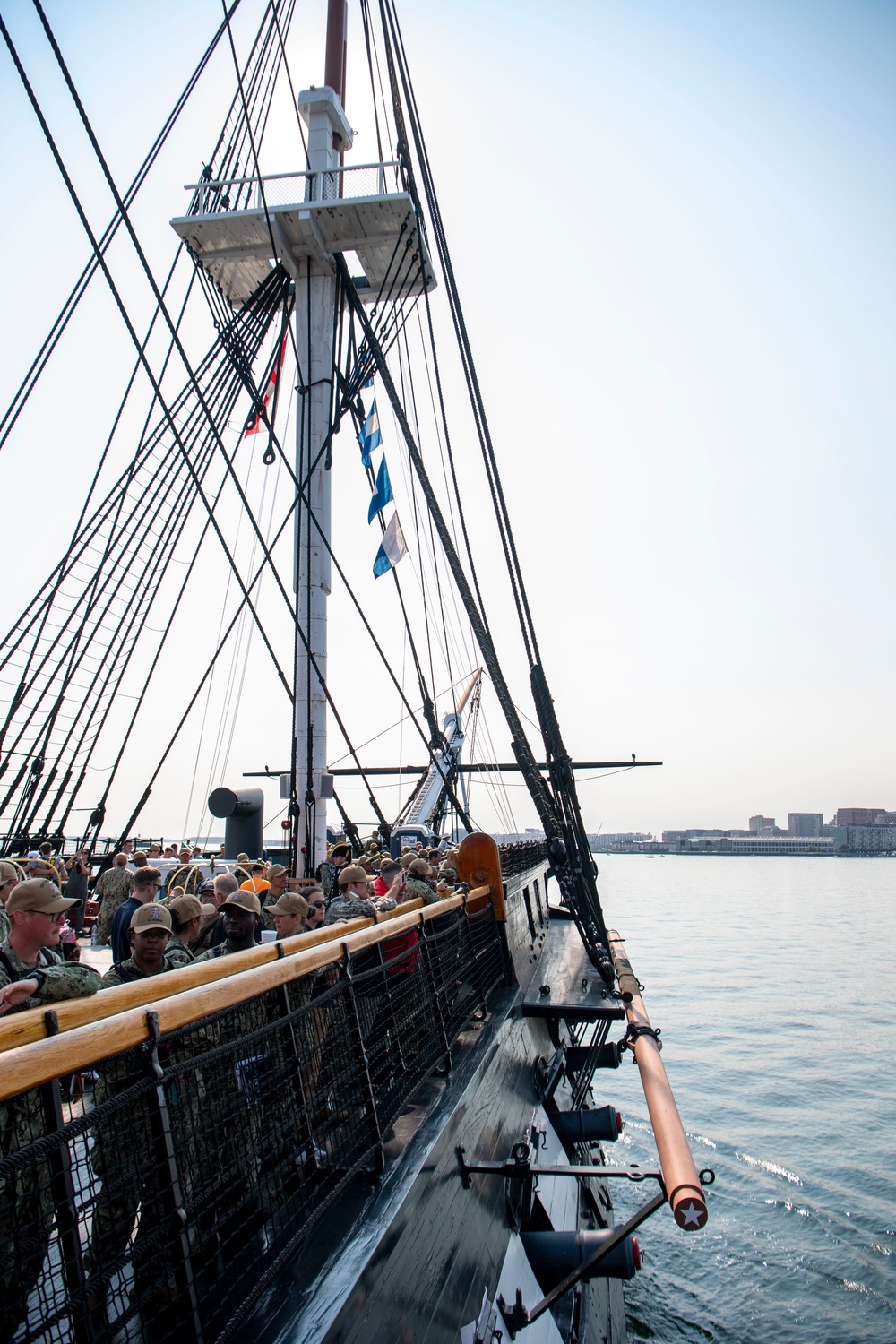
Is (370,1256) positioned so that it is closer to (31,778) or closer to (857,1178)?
(31,778)

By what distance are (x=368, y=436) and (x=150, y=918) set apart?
34.5 feet

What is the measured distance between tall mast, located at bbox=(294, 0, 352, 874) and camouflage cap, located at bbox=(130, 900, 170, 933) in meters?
5.02

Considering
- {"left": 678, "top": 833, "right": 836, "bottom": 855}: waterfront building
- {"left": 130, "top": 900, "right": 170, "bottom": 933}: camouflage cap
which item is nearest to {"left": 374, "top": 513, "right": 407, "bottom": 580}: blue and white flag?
{"left": 130, "top": 900, "right": 170, "bottom": 933}: camouflage cap

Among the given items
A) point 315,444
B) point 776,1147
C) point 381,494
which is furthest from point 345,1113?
point 776,1147

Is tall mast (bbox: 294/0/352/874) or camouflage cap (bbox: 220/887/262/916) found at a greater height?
tall mast (bbox: 294/0/352/874)

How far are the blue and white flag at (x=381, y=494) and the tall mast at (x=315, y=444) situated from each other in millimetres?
1425

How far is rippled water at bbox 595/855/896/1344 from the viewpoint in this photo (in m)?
8.65

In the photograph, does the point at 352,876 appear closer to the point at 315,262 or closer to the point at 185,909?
the point at 185,909

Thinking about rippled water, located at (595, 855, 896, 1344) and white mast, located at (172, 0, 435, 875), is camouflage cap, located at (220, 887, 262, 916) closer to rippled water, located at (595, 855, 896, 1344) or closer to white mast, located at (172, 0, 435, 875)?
white mast, located at (172, 0, 435, 875)

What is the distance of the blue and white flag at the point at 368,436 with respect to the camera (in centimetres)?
1274

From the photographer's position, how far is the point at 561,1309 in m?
4.92

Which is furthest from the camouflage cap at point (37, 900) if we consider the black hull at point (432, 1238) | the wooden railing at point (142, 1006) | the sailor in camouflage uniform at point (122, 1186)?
the black hull at point (432, 1238)

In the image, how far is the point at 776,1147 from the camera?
12.5 meters

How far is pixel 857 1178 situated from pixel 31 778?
13.0m
